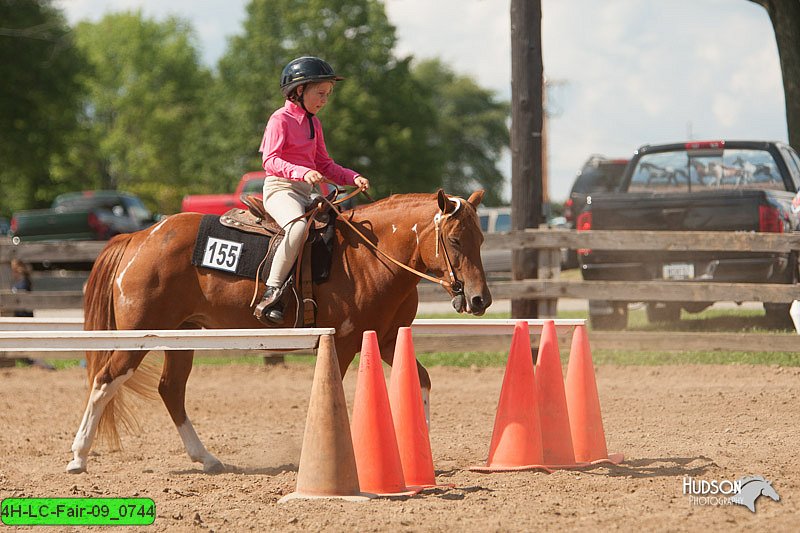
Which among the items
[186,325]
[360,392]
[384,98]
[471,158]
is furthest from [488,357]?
[471,158]

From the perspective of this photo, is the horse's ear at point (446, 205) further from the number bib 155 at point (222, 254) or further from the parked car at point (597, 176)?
the parked car at point (597, 176)

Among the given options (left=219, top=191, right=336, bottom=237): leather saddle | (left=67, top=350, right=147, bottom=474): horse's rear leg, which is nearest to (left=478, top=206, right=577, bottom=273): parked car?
(left=219, top=191, right=336, bottom=237): leather saddle

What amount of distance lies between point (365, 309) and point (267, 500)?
151 centimetres

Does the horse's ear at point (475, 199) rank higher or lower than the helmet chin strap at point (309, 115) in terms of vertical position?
lower

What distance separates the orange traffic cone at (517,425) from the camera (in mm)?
6562

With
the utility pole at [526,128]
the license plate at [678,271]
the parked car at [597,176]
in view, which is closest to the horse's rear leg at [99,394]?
the utility pole at [526,128]

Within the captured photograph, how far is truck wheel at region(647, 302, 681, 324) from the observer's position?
1504 centimetres

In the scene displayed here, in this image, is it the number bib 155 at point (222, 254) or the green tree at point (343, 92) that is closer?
the number bib 155 at point (222, 254)

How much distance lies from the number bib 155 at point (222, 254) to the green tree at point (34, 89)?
28456 millimetres

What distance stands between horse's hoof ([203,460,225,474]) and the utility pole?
5942mm

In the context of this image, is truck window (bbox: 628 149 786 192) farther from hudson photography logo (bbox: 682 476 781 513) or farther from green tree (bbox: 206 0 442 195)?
green tree (bbox: 206 0 442 195)

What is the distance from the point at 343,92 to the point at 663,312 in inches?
1522

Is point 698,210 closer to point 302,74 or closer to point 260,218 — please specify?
point 260,218

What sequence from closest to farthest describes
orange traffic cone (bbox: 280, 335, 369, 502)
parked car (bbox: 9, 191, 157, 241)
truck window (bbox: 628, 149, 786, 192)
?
orange traffic cone (bbox: 280, 335, 369, 502) → truck window (bbox: 628, 149, 786, 192) → parked car (bbox: 9, 191, 157, 241)
